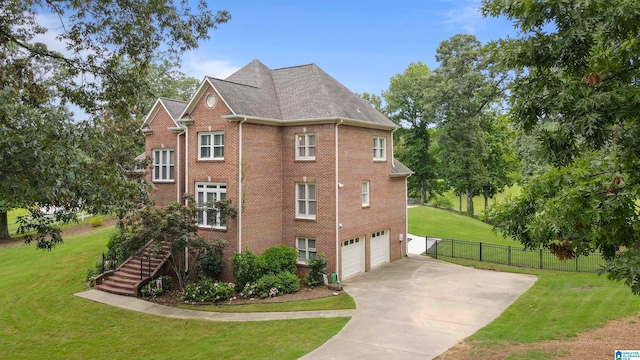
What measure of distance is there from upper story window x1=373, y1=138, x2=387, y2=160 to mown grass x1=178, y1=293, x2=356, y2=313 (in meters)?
9.40

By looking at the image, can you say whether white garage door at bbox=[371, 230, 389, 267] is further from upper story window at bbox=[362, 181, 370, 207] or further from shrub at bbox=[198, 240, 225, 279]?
shrub at bbox=[198, 240, 225, 279]

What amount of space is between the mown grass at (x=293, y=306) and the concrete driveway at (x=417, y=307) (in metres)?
0.58

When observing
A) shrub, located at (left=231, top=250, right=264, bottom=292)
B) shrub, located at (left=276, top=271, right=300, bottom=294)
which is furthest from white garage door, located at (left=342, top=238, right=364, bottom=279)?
shrub, located at (left=231, top=250, right=264, bottom=292)

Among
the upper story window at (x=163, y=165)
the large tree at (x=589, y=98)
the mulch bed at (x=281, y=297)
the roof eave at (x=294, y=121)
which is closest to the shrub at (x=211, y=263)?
the mulch bed at (x=281, y=297)

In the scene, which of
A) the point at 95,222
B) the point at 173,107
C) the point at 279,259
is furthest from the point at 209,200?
the point at 95,222

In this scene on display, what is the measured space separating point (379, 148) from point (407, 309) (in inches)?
432

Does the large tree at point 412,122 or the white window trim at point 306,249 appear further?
the large tree at point 412,122

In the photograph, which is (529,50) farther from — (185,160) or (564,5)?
(185,160)

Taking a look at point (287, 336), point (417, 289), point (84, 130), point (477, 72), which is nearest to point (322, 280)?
point (417, 289)

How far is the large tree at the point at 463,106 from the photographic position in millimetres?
43969

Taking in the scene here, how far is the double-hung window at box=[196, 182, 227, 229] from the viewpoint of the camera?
19891 mm

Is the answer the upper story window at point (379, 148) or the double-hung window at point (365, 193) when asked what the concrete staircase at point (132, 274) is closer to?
the double-hung window at point (365, 193)

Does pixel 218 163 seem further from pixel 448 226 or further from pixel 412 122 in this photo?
pixel 412 122

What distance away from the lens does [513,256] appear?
2662cm
